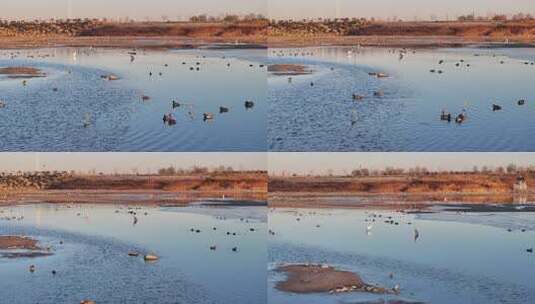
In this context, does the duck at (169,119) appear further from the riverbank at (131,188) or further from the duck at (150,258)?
the duck at (150,258)

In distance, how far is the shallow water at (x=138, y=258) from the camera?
14.3 m

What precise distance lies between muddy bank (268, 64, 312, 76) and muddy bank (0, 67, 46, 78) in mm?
3852

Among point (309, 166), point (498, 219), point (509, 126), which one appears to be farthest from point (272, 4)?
point (498, 219)

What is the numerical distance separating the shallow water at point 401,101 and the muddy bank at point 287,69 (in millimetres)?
75

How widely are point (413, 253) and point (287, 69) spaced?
9.61 ft

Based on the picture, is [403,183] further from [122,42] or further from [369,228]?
[122,42]

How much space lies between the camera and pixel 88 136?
14891 mm

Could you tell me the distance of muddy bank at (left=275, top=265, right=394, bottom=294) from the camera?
14.0 m

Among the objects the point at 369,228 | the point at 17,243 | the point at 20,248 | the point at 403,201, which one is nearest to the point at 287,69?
the point at 369,228

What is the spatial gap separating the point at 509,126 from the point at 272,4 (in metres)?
3.49

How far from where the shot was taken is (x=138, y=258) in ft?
54.0

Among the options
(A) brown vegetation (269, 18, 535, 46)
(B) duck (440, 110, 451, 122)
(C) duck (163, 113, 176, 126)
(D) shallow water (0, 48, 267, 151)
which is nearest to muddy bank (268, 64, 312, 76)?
(D) shallow water (0, 48, 267, 151)

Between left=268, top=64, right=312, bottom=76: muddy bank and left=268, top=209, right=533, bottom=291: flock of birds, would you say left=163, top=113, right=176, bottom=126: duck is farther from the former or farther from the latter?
left=268, top=209, right=533, bottom=291: flock of birds

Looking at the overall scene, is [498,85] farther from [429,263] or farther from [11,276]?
[11,276]
